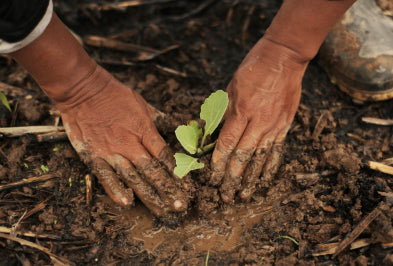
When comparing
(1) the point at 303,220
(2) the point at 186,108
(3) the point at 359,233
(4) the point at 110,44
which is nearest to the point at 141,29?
(4) the point at 110,44

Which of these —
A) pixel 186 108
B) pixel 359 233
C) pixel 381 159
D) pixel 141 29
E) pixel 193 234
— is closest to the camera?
pixel 359 233

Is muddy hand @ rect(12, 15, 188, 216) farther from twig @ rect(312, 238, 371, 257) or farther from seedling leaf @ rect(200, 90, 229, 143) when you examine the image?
twig @ rect(312, 238, 371, 257)

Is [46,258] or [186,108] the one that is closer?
[46,258]

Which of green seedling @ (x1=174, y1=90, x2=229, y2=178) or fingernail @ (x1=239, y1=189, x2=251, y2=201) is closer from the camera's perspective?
green seedling @ (x1=174, y1=90, x2=229, y2=178)

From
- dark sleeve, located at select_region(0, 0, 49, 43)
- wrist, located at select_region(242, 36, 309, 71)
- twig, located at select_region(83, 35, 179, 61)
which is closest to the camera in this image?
dark sleeve, located at select_region(0, 0, 49, 43)

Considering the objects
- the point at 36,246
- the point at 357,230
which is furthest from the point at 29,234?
the point at 357,230

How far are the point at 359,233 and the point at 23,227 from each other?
1.65 meters

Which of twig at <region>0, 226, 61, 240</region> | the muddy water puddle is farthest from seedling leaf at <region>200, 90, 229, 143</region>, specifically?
twig at <region>0, 226, 61, 240</region>

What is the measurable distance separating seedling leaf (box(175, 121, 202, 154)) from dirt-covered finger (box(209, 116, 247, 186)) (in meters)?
0.12

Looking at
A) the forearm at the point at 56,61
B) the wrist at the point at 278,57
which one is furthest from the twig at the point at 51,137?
the wrist at the point at 278,57

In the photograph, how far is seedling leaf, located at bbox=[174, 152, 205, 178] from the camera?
57.5 inches

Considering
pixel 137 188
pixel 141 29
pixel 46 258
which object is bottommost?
pixel 46 258

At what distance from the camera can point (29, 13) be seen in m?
1.38

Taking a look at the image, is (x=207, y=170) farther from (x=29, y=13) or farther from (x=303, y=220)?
(x=29, y=13)
